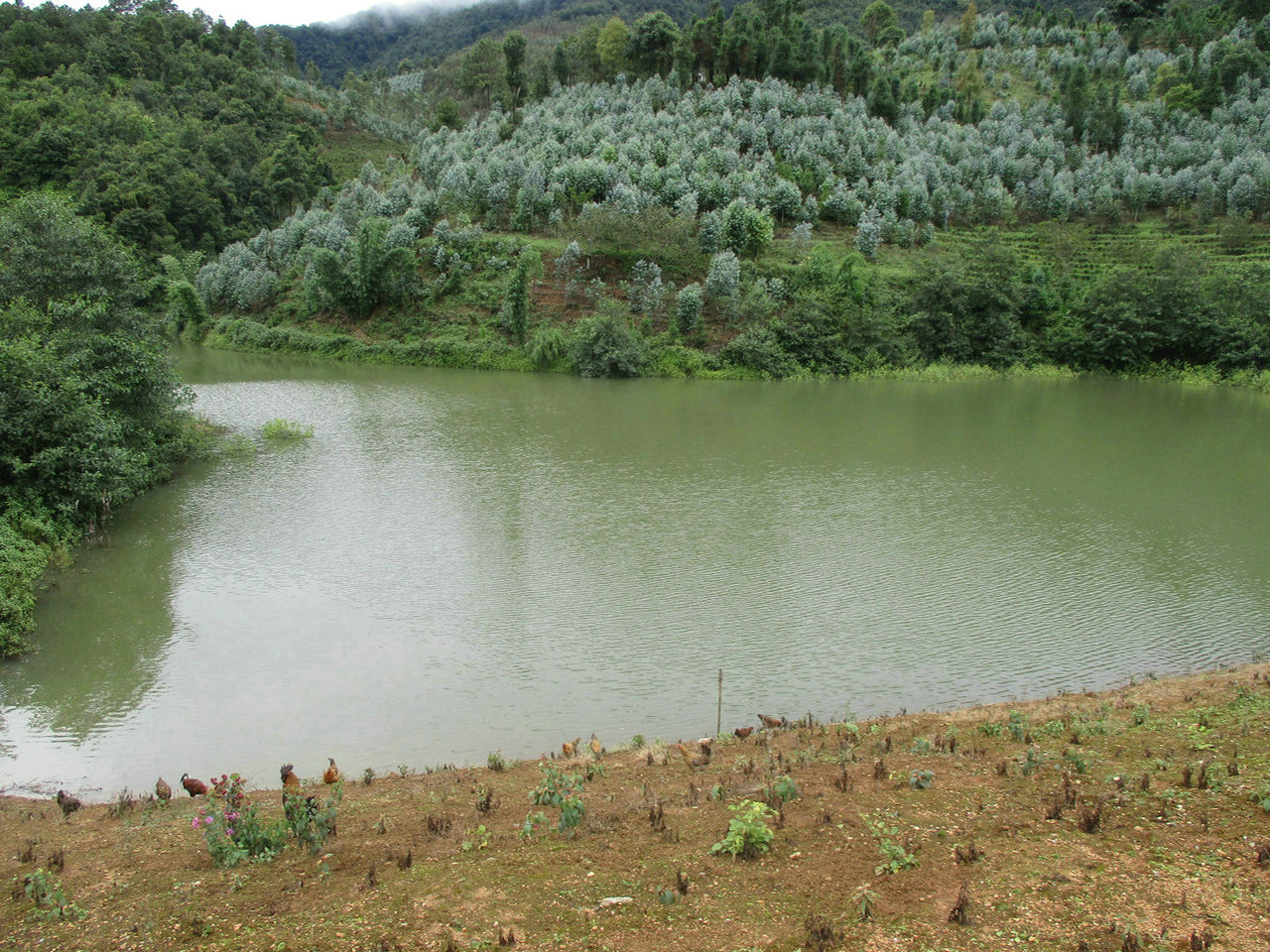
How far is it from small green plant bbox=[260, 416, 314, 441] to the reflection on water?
99 centimetres

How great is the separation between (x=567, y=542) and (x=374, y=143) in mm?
75326

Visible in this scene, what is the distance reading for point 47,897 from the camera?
5.76 metres

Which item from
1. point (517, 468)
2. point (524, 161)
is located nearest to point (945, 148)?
point (524, 161)

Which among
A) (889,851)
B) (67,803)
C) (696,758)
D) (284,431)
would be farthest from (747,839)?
(284,431)

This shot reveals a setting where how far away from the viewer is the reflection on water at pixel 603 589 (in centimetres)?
1014

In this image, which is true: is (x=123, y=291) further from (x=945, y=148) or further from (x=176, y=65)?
(x=176, y=65)

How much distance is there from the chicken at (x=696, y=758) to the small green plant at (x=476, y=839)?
2173 mm

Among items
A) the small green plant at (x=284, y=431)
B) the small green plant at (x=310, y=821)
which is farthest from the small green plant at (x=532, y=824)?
the small green plant at (x=284, y=431)

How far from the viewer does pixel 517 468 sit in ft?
70.0

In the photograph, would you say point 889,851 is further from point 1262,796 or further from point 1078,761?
point 1262,796

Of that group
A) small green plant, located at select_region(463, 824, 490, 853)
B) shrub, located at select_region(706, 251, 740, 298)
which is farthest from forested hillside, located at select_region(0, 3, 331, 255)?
small green plant, located at select_region(463, 824, 490, 853)

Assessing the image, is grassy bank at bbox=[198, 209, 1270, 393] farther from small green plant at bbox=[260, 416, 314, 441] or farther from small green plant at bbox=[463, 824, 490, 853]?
small green plant at bbox=[463, 824, 490, 853]

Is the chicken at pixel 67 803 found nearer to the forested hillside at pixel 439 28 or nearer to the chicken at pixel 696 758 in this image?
the chicken at pixel 696 758

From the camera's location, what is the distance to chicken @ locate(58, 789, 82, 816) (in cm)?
775
